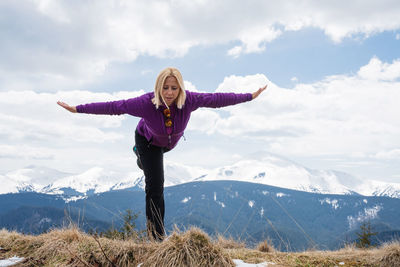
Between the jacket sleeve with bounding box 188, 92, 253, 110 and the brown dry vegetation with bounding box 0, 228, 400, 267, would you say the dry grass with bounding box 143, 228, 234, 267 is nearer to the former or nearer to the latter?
the brown dry vegetation with bounding box 0, 228, 400, 267

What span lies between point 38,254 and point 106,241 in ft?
3.73

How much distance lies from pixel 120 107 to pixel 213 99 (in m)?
1.55

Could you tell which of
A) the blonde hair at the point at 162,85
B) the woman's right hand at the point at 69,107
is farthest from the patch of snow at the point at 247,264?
the woman's right hand at the point at 69,107

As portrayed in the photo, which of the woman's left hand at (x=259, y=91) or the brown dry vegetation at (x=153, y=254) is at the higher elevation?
the woman's left hand at (x=259, y=91)

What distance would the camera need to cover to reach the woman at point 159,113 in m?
5.00

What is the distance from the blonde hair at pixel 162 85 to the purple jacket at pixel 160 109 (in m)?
0.15

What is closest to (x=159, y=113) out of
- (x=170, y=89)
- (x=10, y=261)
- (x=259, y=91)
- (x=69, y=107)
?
(x=170, y=89)

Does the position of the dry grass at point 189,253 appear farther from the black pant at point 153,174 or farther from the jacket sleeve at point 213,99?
the jacket sleeve at point 213,99

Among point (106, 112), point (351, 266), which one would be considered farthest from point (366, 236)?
point (106, 112)

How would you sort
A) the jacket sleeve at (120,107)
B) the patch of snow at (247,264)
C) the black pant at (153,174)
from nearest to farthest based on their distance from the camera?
the patch of snow at (247,264)
the jacket sleeve at (120,107)
the black pant at (153,174)

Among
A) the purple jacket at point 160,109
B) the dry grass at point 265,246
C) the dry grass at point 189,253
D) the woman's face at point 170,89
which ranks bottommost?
the dry grass at point 265,246

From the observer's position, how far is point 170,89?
16.3 feet

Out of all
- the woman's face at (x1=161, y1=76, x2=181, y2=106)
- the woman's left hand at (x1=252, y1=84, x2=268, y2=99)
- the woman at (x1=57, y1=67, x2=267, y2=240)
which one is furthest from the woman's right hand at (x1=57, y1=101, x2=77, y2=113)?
the woman's left hand at (x1=252, y1=84, x2=268, y2=99)

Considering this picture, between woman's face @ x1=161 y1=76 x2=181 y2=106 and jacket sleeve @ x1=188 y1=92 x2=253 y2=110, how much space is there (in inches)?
14.2
